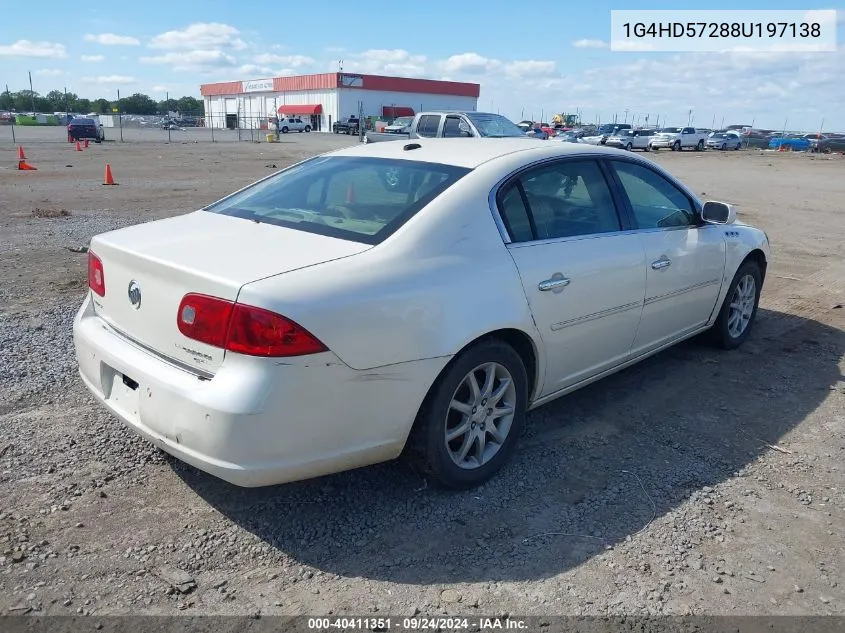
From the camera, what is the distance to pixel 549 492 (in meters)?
3.40

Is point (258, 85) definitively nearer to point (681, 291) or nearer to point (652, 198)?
point (652, 198)

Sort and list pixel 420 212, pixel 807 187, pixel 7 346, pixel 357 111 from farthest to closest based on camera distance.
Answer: pixel 357 111
pixel 807 187
pixel 7 346
pixel 420 212

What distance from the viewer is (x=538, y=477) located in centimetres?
355

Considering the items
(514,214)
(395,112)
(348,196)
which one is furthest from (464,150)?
(395,112)

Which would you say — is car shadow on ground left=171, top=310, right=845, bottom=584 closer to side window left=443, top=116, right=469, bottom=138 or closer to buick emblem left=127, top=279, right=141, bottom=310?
buick emblem left=127, top=279, right=141, bottom=310

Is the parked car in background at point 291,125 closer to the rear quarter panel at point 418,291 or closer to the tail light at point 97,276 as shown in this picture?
the tail light at point 97,276

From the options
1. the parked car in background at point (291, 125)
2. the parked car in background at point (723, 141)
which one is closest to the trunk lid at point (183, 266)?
the parked car in background at point (723, 141)

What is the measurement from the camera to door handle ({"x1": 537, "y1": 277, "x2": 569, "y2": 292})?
3.48m

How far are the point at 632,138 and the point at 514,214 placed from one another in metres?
48.0

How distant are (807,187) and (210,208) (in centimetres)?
2198

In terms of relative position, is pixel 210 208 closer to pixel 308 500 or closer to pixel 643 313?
pixel 308 500

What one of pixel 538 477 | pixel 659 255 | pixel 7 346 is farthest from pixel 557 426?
pixel 7 346

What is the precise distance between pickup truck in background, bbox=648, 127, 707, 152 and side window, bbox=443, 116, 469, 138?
117ft

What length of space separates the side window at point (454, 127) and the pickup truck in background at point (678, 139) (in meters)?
35.6
